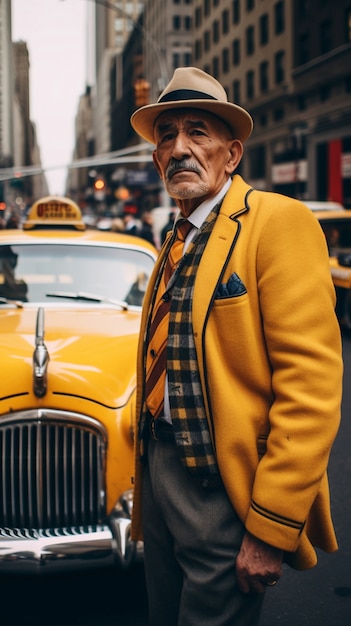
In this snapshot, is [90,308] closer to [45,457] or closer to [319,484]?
[45,457]

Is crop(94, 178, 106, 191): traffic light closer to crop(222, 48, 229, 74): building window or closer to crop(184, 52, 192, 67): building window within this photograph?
crop(222, 48, 229, 74): building window

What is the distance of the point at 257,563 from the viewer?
198 centimetres

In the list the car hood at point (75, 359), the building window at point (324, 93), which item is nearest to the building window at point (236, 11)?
the building window at point (324, 93)

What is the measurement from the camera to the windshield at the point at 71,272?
521 cm

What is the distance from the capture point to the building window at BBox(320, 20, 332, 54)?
34.7m

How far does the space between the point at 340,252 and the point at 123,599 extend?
35.7ft

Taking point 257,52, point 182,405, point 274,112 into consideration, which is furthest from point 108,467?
point 257,52

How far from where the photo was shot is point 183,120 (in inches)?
92.4

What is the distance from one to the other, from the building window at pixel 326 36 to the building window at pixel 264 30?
8000 mm

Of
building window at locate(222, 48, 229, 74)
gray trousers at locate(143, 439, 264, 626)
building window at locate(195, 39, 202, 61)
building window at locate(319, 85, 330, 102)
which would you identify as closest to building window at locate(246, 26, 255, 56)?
building window at locate(222, 48, 229, 74)

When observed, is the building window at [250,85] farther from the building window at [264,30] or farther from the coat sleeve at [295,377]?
the coat sleeve at [295,377]

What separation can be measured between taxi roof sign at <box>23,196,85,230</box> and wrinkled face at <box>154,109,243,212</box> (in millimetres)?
3997

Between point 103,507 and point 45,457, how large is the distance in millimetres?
352

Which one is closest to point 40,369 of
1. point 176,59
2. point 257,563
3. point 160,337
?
point 160,337
